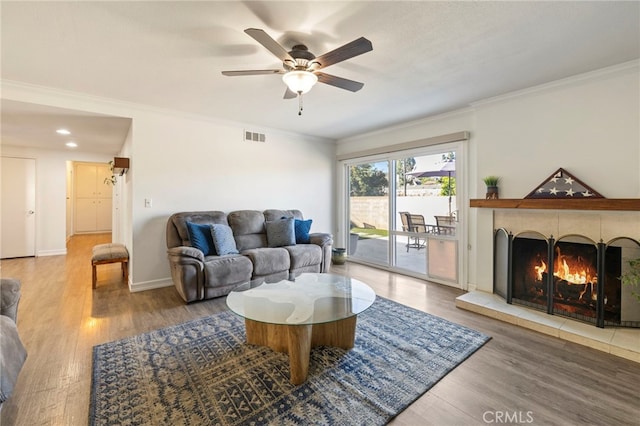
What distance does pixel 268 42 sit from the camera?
1.79 meters

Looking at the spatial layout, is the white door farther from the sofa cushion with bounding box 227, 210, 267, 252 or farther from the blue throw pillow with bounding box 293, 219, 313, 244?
the blue throw pillow with bounding box 293, 219, 313, 244

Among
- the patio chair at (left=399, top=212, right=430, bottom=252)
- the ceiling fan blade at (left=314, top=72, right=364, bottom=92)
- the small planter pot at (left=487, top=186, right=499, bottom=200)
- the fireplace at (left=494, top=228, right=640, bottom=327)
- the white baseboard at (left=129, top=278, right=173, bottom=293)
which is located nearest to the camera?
the ceiling fan blade at (left=314, top=72, right=364, bottom=92)

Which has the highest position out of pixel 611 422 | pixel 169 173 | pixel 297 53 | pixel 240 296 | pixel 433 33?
pixel 433 33

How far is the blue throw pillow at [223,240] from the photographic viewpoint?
11.8 feet

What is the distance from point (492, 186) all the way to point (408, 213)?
142cm

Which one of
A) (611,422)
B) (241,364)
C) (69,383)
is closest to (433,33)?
(611,422)

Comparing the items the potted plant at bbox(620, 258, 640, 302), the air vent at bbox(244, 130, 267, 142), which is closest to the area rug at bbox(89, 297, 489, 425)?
the potted plant at bbox(620, 258, 640, 302)

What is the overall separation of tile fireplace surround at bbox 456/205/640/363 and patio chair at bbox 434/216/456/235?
2.21ft

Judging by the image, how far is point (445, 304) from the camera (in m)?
3.23

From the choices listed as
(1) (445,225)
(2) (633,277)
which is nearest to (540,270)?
(2) (633,277)

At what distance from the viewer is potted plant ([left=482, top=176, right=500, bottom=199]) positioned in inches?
130

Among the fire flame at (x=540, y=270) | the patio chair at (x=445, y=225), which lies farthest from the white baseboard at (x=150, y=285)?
the fire flame at (x=540, y=270)

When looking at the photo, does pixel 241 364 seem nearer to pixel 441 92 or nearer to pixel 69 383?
pixel 69 383

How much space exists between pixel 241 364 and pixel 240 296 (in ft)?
1.70
